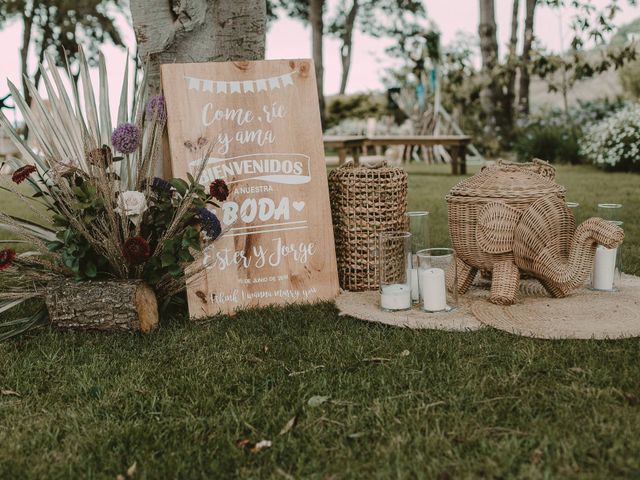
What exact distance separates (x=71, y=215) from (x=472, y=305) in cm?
179

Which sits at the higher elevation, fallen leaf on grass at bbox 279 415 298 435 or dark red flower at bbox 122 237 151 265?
dark red flower at bbox 122 237 151 265

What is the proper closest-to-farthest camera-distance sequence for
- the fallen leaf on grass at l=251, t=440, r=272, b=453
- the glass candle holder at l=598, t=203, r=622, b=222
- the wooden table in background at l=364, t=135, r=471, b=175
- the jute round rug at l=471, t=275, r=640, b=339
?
the fallen leaf on grass at l=251, t=440, r=272, b=453
the jute round rug at l=471, t=275, r=640, b=339
the glass candle holder at l=598, t=203, r=622, b=222
the wooden table in background at l=364, t=135, r=471, b=175

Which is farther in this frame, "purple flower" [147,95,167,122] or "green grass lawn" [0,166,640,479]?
"purple flower" [147,95,167,122]

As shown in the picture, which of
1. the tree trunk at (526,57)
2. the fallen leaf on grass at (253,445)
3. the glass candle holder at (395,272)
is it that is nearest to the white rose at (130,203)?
the glass candle holder at (395,272)

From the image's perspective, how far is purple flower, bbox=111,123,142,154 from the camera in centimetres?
302

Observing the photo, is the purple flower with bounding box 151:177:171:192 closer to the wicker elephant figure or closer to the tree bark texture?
the tree bark texture

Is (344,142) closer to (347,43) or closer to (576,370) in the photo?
(576,370)

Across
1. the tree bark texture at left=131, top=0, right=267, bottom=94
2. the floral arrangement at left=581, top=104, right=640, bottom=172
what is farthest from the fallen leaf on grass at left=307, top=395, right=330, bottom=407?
the floral arrangement at left=581, top=104, right=640, bottom=172

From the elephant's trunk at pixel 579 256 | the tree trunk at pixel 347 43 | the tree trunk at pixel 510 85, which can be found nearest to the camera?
the elephant's trunk at pixel 579 256

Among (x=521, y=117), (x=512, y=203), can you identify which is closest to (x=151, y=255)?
(x=512, y=203)

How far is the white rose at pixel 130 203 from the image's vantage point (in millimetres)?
2982

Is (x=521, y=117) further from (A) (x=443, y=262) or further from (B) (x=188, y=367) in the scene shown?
(B) (x=188, y=367)

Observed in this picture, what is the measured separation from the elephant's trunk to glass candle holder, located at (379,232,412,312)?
1.92 ft

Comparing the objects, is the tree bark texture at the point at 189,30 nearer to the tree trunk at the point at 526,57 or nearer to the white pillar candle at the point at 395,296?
the white pillar candle at the point at 395,296
